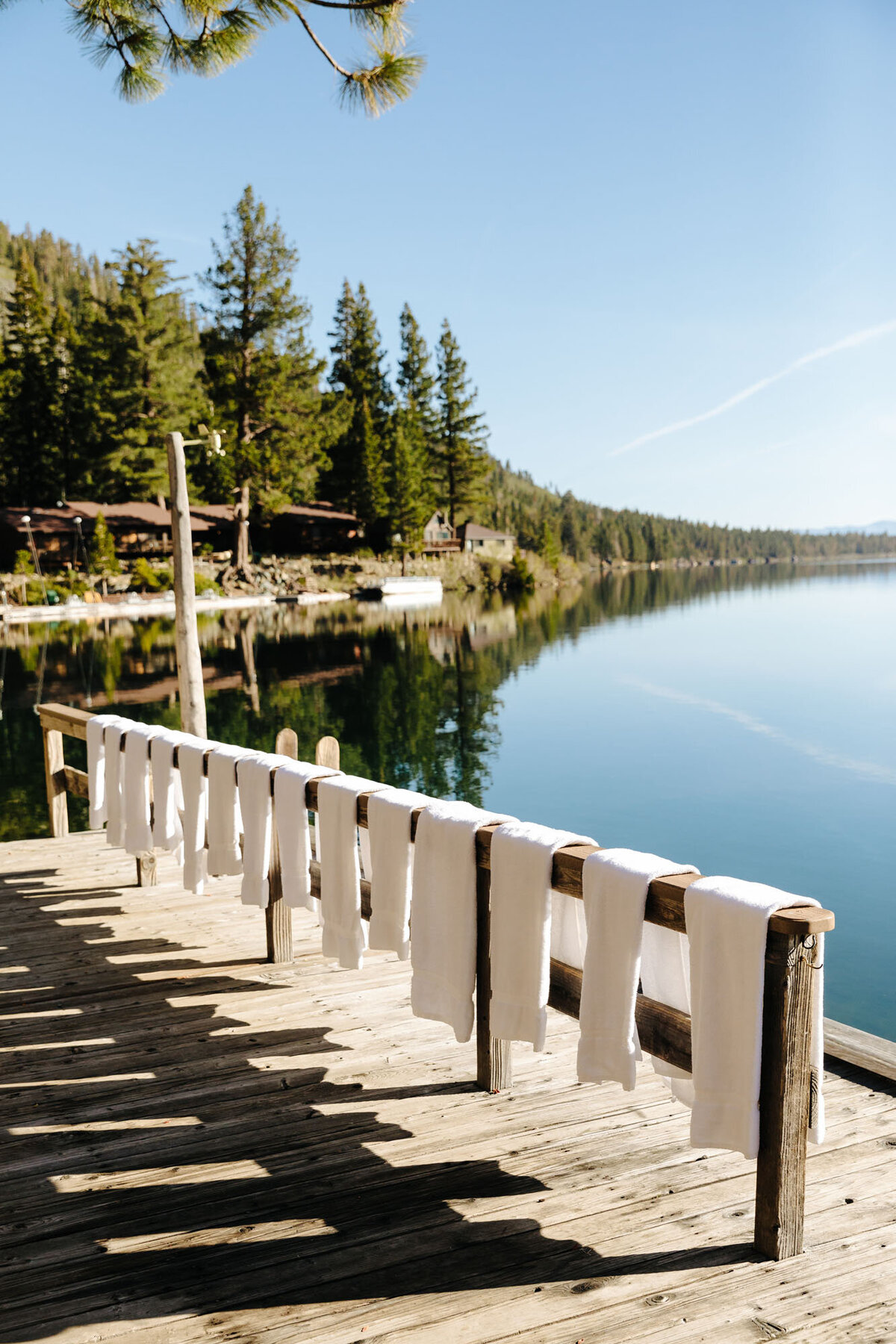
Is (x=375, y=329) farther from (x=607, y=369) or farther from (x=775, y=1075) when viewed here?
(x=775, y=1075)

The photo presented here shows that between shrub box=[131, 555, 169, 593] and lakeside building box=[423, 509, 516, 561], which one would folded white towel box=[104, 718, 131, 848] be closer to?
shrub box=[131, 555, 169, 593]

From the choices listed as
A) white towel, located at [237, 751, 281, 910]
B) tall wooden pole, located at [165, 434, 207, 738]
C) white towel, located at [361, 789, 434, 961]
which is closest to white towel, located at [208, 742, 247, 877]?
white towel, located at [237, 751, 281, 910]

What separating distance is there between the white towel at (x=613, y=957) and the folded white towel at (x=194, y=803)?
222 cm

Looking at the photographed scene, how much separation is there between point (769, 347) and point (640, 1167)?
293ft

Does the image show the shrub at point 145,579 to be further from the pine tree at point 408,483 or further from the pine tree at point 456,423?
the pine tree at point 456,423

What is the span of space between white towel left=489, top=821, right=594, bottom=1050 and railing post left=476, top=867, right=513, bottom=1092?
0.39 ft

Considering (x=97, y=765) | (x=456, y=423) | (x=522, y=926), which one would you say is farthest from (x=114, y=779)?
(x=456, y=423)

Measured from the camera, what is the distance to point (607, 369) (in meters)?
86.9

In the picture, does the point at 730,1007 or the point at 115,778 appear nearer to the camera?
the point at 730,1007

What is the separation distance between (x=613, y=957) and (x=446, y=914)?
0.66 m

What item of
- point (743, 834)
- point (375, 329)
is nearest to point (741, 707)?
point (743, 834)

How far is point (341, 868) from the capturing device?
10.8ft

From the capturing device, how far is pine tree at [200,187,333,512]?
43031mm

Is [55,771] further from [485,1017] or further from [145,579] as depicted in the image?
[145,579]
